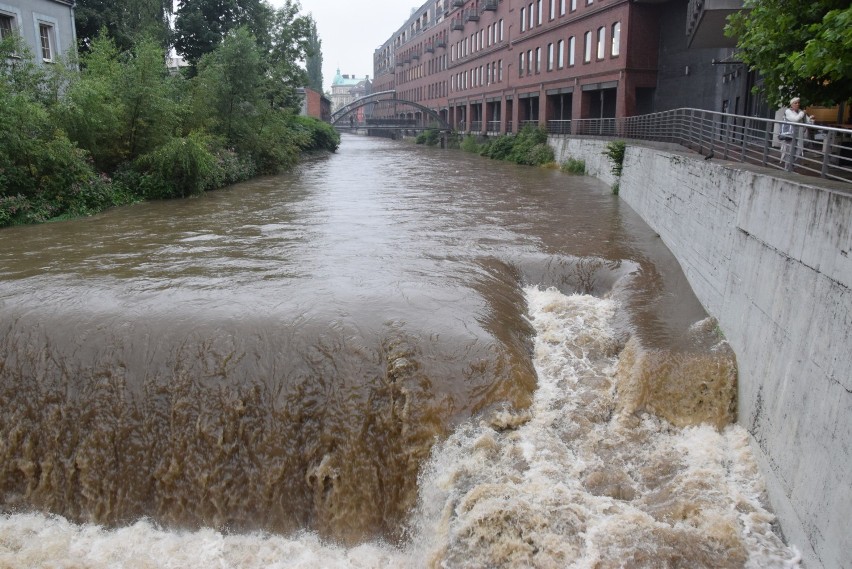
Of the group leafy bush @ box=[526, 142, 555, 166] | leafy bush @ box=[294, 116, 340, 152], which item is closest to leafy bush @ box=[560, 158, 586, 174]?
leafy bush @ box=[526, 142, 555, 166]

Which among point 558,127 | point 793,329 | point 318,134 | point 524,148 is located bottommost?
point 793,329

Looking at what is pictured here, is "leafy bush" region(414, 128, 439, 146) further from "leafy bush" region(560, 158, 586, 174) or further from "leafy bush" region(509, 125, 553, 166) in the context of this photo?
"leafy bush" region(560, 158, 586, 174)

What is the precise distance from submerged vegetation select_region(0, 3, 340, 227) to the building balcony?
14.9 meters

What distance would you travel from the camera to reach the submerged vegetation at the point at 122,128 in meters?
16.2

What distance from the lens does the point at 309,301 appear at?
9.64 m

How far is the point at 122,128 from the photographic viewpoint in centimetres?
2030

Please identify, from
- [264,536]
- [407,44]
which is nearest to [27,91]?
[264,536]

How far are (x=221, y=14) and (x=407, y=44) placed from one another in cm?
5014

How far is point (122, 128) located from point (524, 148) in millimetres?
22188

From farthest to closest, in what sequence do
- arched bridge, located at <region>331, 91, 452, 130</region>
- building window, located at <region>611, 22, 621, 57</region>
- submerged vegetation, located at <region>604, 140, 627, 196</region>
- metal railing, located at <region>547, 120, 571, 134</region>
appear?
arched bridge, located at <region>331, 91, 452, 130</region>, metal railing, located at <region>547, 120, 571, 134</region>, building window, located at <region>611, 22, 621, 57</region>, submerged vegetation, located at <region>604, 140, 627, 196</region>

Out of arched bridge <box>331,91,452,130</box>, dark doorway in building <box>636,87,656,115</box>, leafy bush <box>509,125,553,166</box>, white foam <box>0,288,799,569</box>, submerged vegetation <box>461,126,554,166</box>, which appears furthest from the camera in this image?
arched bridge <box>331,91,452,130</box>

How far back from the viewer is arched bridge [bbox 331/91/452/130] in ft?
229

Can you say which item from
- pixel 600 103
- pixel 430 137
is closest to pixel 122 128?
pixel 600 103

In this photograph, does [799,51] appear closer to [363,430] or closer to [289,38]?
[363,430]
